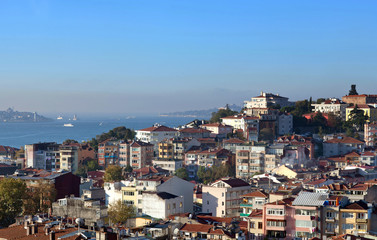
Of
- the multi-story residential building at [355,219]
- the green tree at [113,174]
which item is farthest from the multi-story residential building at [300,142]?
the multi-story residential building at [355,219]

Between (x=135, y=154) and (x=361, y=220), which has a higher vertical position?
(x=361, y=220)

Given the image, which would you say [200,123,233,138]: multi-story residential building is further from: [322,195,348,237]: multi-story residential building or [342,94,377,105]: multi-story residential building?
[322,195,348,237]: multi-story residential building

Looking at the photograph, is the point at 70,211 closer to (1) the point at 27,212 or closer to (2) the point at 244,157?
(1) the point at 27,212

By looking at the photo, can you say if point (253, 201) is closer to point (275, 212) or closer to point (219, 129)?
point (275, 212)

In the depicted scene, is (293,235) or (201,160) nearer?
(293,235)

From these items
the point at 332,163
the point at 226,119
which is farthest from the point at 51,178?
the point at 226,119

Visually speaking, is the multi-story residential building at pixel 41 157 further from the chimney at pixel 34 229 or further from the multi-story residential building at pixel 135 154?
the chimney at pixel 34 229

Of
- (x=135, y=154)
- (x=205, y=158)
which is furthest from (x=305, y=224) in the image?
(x=135, y=154)
